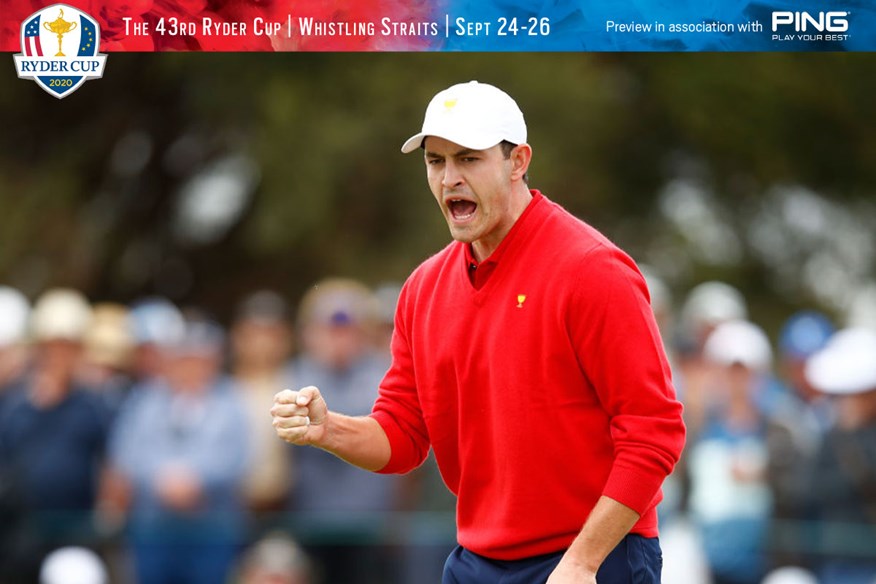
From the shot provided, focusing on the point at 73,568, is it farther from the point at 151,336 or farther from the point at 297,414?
the point at 297,414

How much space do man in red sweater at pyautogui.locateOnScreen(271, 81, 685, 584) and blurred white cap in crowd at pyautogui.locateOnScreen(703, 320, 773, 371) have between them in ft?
13.2

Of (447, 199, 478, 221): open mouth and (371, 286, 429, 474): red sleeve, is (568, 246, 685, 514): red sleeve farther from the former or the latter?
(371, 286, 429, 474): red sleeve

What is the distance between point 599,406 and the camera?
17.6 ft

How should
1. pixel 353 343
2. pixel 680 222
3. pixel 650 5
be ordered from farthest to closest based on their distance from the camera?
pixel 680 222
pixel 353 343
pixel 650 5

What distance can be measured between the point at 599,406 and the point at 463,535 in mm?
764

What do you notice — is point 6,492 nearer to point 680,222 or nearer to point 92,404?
point 92,404

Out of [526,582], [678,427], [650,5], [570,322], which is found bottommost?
[526,582]

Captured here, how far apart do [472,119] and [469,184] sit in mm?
231

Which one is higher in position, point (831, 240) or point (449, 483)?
point (831, 240)

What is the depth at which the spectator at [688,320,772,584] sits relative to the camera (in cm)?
916

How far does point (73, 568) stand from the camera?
31.5ft

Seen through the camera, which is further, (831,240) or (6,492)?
(831,240)

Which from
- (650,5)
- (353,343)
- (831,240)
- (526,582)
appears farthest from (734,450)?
(831,240)

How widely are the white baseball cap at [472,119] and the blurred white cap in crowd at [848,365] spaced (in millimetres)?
3904
